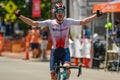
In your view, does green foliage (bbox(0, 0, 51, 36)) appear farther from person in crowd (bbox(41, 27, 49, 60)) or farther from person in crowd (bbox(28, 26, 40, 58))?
person in crowd (bbox(41, 27, 49, 60))

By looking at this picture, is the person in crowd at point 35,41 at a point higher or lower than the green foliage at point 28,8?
lower

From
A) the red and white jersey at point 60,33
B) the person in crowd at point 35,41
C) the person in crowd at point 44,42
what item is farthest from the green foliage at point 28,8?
the red and white jersey at point 60,33

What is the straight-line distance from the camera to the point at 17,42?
1273 inches

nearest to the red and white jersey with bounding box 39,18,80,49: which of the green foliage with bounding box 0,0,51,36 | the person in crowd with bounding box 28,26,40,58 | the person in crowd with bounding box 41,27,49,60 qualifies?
the person in crowd with bounding box 41,27,49,60

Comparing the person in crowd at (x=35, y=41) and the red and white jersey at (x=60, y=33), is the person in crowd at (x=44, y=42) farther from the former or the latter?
the red and white jersey at (x=60, y=33)

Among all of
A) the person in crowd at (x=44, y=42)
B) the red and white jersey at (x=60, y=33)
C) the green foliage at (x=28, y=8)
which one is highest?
the green foliage at (x=28, y=8)

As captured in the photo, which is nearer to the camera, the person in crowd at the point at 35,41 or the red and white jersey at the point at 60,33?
the red and white jersey at the point at 60,33

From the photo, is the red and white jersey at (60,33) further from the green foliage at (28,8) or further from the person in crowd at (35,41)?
the green foliage at (28,8)

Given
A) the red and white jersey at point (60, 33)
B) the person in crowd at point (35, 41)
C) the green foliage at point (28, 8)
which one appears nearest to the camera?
the red and white jersey at point (60, 33)

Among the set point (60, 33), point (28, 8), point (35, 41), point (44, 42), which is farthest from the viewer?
point (28, 8)

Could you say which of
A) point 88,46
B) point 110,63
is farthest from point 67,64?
point 88,46

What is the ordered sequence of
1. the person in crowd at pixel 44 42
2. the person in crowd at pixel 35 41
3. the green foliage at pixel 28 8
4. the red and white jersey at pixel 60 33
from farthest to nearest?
the green foliage at pixel 28 8
the person in crowd at pixel 35 41
the person in crowd at pixel 44 42
the red and white jersey at pixel 60 33

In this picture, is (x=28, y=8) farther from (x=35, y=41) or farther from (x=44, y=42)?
(x=44, y=42)

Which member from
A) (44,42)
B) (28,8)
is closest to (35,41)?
(44,42)
